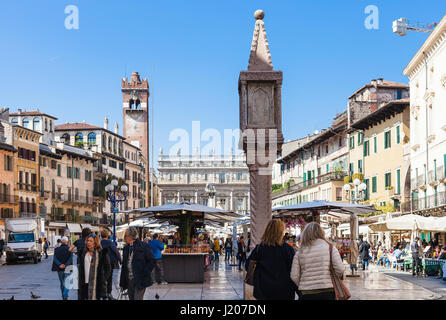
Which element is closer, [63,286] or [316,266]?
[316,266]

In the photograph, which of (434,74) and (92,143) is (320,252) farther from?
(92,143)

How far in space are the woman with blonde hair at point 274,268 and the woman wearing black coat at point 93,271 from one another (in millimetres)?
3612

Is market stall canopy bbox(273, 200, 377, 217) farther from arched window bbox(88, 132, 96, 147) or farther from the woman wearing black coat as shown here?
arched window bbox(88, 132, 96, 147)

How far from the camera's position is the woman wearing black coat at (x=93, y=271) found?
36.8 ft

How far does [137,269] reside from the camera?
11.2 meters

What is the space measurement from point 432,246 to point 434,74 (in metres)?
10.4

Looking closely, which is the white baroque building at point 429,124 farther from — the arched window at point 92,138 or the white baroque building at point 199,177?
the white baroque building at point 199,177

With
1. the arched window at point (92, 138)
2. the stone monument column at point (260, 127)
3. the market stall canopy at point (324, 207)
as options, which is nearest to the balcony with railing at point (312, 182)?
the arched window at point (92, 138)

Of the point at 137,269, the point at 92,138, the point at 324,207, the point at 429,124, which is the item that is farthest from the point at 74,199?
the point at 137,269

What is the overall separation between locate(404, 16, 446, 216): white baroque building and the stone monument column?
921 inches

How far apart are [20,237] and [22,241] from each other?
25 cm

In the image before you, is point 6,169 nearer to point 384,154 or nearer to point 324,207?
point 384,154

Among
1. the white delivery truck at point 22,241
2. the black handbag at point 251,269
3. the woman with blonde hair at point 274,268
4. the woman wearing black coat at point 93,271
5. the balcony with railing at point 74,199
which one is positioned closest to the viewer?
Answer: the woman with blonde hair at point 274,268
